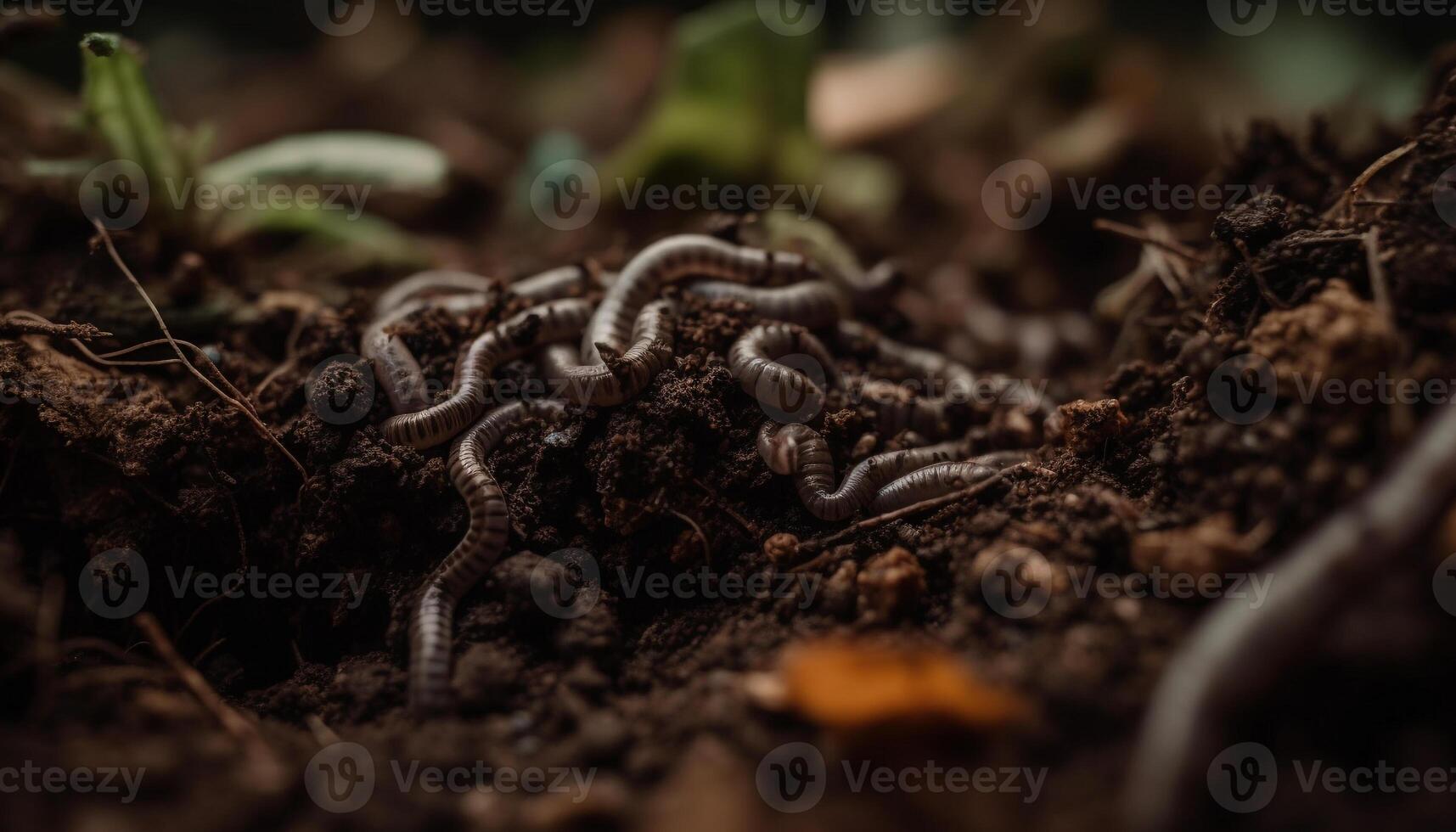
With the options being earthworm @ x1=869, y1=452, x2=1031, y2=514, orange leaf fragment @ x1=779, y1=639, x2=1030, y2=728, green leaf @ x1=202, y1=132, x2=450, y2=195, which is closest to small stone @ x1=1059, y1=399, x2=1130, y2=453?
earthworm @ x1=869, y1=452, x2=1031, y2=514

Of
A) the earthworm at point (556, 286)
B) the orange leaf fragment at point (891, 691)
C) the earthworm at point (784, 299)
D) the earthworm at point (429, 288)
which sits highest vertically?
the earthworm at point (429, 288)

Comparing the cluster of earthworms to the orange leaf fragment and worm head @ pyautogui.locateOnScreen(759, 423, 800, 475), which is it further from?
the orange leaf fragment

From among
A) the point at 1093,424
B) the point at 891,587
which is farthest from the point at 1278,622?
the point at 1093,424

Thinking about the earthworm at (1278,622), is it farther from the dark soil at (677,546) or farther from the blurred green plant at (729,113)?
the blurred green plant at (729,113)

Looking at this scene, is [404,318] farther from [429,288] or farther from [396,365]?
[429,288]

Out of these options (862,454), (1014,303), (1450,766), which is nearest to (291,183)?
(862,454)

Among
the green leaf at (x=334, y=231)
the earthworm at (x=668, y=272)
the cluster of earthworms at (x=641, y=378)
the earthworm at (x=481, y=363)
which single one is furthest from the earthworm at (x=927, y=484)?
the green leaf at (x=334, y=231)

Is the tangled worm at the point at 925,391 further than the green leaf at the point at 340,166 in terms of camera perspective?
No
